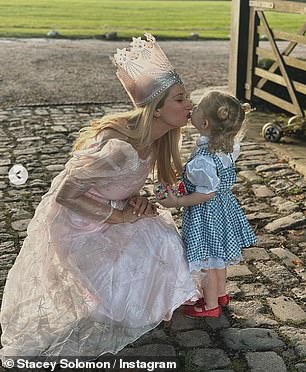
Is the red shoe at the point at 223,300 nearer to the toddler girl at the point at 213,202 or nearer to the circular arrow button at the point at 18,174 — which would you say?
the toddler girl at the point at 213,202

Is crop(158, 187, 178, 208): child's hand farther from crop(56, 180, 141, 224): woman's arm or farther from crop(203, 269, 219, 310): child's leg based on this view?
crop(203, 269, 219, 310): child's leg

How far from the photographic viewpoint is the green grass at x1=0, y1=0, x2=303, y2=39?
19.8m

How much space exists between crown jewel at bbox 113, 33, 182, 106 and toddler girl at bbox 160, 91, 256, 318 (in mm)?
235

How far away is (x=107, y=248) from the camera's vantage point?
11.7 feet

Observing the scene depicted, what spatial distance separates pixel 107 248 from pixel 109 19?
71.7ft

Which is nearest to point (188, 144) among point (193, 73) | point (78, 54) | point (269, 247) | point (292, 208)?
point (292, 208)

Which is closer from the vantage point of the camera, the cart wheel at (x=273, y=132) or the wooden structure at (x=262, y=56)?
the cart wheel at (x=273, y=132)

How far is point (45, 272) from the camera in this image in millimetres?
3574

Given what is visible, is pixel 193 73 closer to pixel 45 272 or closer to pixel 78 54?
pixel 78 54

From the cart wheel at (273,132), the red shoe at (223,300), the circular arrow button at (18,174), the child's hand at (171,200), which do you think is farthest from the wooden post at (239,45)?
the child's hand at (171,200)

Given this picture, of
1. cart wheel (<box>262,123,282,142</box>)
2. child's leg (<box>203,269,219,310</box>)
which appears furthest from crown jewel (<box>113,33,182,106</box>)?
cart wheel (<box>262,123,282,142</box>)

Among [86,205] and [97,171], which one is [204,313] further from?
[97,171]

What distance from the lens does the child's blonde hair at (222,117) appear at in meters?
3.52

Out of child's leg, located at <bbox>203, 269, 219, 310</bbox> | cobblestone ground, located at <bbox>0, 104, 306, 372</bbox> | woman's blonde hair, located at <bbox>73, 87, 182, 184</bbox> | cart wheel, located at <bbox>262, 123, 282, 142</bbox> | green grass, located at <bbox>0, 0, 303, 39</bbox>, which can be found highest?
woman's blonde hair, located at <bbox>73, 87, 182, 184</bbox>
